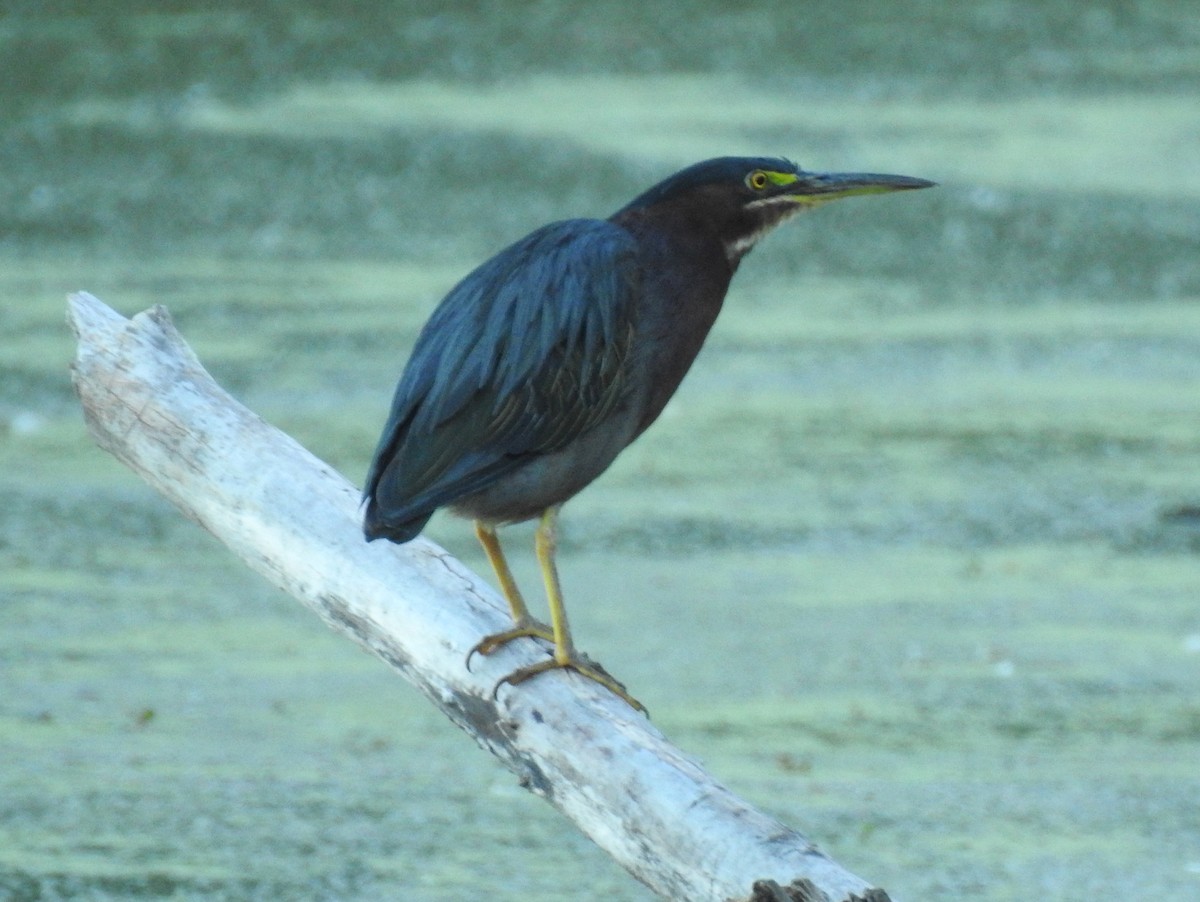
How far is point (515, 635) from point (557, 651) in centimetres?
7

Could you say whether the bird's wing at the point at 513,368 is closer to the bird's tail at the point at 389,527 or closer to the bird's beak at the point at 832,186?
the bird's tail at the point at 389,527

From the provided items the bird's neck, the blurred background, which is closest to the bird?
the bird's neck

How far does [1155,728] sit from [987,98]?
16.2 ft

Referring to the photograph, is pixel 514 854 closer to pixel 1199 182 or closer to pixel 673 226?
pixel 673 226

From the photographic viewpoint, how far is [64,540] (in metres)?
5.07

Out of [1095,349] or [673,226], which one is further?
[1095,349]

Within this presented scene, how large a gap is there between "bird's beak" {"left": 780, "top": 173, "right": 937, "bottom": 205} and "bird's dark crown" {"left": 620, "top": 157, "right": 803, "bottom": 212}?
2cm

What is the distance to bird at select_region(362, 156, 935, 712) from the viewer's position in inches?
115

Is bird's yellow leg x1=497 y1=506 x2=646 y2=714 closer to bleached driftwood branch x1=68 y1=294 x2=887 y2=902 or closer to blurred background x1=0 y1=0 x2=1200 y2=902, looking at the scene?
bleached driftwood branch x1=68 y1=294 x2=887 y2=902

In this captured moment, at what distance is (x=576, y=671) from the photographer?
293 cm

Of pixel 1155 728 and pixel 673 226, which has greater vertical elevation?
pixel 673 226

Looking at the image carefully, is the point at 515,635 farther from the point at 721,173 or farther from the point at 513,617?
the point at 721,173

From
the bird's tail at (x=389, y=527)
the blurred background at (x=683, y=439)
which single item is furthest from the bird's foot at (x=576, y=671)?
the blurred background at (x=683, y=439)

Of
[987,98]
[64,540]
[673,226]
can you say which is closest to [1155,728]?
[673,226]
